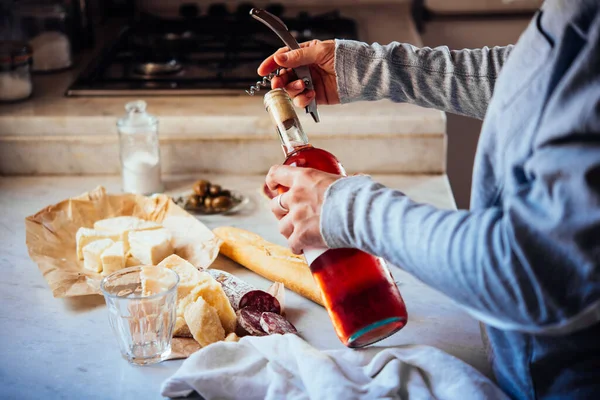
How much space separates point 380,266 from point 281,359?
6.4 inches

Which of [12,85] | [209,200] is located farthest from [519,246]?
[12,85]

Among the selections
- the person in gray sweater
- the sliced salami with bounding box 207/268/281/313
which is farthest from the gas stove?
the person in gray sweater

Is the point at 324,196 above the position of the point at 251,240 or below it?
above

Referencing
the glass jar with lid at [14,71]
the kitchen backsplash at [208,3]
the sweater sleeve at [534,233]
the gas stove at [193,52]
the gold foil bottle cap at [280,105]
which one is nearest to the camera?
the sweater sleeve at [534,233]

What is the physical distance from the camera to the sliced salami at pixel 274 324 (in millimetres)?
967

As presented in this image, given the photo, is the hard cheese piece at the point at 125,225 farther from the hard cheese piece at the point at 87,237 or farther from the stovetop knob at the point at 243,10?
the stovetop knob at the point at 243,10

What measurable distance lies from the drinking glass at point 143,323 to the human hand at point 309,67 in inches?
13.0

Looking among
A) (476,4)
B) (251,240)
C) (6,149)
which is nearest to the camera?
(251,240)

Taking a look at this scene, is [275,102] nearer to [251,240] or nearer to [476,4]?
[251,240]

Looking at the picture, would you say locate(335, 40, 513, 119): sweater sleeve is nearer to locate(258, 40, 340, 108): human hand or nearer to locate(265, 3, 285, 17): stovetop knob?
locate(258, 40, 340, 108): human hand

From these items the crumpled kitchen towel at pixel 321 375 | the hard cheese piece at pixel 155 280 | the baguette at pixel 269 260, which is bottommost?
the baguette at pixel 269 260

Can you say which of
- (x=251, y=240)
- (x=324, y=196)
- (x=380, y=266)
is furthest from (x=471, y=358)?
(x=251, y=240)

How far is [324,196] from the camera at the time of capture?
77 cm

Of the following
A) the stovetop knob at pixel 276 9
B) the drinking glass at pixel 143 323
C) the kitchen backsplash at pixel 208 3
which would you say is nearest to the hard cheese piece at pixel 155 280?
the drinking glass at pixel 143 323
